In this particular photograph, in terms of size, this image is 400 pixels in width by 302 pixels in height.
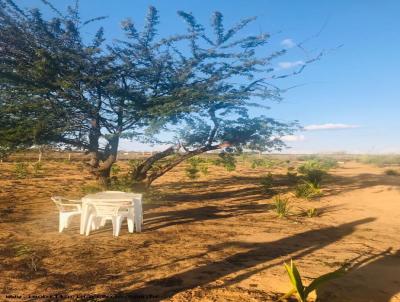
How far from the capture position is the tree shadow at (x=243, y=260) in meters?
5.11

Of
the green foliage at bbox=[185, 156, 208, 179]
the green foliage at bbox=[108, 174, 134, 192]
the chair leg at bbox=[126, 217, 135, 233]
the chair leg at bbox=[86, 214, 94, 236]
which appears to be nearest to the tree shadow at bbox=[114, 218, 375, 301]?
the chair leg at bbox=[126, 217, 135, 233]

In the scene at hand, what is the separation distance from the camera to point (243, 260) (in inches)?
257

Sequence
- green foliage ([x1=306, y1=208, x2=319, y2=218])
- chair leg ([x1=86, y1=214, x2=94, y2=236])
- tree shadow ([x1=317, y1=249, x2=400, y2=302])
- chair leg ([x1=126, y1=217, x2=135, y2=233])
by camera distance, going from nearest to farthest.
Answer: tree shadow ([x1=317, y1=249, x2=400, y2=302]) → chair leg ([x1=86, y1=214, x2=94, y2=236]) → chair leg ([x1=126, y1=217, x2=135, y2=233]) → green foliage ([x1=306, y1=208, x2=319, y2=218])

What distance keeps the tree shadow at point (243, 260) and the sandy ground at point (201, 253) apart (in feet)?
0.05

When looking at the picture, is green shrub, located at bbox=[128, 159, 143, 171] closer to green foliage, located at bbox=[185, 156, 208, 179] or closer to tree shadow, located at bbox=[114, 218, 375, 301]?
green foliage, located at bbox=[185, 156, 208, 179]

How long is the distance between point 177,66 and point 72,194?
6.43 metres

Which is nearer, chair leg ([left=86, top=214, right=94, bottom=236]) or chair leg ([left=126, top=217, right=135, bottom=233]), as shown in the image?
chair leg ([left=86, top=214, right=94, bottom=236])

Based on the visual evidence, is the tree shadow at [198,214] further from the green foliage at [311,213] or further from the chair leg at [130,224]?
the green foliage at [311,213]

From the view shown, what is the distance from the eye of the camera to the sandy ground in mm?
5051

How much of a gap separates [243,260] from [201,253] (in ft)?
2.64

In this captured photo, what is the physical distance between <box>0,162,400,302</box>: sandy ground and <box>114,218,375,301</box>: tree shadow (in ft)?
0.05

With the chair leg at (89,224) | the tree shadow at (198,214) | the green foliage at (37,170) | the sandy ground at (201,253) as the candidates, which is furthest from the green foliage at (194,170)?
the chair leg at (89,224)

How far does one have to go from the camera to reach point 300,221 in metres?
10.8

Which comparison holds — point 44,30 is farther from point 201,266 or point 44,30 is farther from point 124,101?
point 201,266
